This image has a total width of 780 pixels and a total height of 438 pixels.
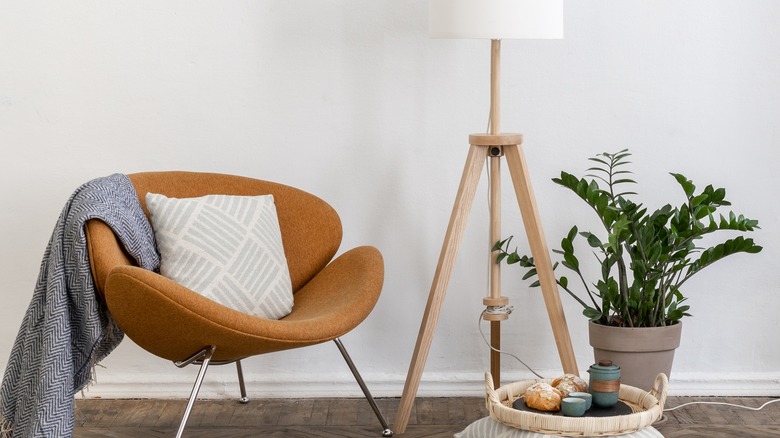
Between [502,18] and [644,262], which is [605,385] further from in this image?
[502,18]

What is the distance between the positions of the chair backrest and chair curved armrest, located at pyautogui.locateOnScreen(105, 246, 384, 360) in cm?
36

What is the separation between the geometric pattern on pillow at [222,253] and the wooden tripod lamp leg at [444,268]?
43cm

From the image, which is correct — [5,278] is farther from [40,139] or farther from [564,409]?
[564,409]

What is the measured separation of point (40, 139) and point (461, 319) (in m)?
1.56

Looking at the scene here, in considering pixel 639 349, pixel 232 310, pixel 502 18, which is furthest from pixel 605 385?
pixel 502 18

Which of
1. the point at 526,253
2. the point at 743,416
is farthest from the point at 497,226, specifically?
the point at 743,416

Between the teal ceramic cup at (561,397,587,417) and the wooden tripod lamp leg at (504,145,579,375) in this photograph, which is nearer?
the teal ceramic cup at (561,397,587,417)

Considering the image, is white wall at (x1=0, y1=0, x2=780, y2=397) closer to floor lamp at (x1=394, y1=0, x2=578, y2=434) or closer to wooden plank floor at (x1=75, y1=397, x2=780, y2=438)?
wooden plank floor at (x1=75, y1=397, x2=780, y2=438)

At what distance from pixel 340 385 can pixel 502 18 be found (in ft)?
4.52

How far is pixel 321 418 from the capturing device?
284cm

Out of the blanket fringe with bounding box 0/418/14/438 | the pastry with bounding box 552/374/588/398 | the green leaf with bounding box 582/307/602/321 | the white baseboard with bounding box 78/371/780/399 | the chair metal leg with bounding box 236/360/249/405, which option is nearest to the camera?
the pastry with bounding box 552/374/588/398

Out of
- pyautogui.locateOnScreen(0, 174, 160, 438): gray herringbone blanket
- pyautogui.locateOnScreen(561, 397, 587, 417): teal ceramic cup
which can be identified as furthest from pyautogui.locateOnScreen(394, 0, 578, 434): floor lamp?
pyautogui.locateOnScreen(0, 174, 160, 438): gray herringbone blanket

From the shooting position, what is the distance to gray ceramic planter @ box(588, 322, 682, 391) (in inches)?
105

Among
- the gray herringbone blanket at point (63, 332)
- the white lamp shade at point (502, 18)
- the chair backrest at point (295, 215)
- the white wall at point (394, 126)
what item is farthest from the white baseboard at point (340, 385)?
the white lamp shade at point (502, 18)
